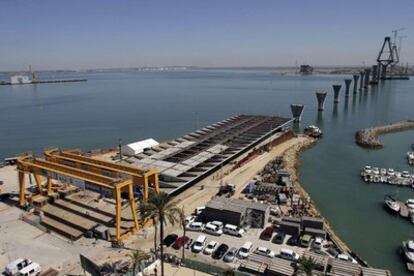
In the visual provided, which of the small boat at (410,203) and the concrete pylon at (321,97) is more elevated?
the concrete pylon at (321,97)

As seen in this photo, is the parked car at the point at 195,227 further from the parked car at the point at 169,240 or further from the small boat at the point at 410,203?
the small boat at the point at 410,203

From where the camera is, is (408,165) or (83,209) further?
(408,165)

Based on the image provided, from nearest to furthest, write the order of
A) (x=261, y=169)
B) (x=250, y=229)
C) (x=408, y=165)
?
(x=250, y=229)
(x=261, y=169)
(x=408, y=165)

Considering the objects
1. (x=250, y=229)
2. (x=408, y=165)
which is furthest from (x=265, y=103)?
(x=250, y=229)

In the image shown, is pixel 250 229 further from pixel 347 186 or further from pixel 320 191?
pixel 347 186

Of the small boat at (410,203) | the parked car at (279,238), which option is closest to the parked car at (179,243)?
the parked car at (279,238)

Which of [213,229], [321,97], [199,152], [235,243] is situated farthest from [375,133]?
[235,243]

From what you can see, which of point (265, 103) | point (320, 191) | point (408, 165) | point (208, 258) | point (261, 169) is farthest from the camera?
point (265, 103)
